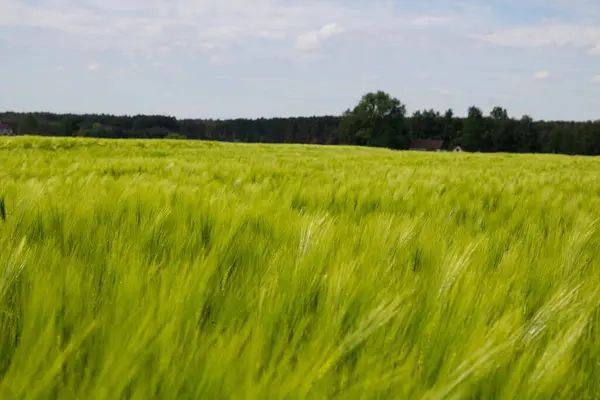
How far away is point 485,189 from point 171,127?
383 ft

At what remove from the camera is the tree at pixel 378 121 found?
7225 cm

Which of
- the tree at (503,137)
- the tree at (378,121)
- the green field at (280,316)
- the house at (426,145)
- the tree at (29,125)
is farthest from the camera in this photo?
the house at (426,145)

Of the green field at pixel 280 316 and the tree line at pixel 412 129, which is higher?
the tree line at pixel 412 129

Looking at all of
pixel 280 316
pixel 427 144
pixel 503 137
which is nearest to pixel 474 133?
pixel 503 137

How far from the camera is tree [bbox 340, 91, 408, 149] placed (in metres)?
72.2

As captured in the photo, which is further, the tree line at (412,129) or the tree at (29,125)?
the tree at (29,125)

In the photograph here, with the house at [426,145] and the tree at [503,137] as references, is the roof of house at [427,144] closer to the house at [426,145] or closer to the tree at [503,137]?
the house at [426,145]

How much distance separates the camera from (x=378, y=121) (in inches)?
2894

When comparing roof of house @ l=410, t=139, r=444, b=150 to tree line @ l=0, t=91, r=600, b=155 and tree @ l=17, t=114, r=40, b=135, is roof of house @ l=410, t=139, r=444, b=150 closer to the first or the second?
tree line @ l=0, t=91, r=600, b=155

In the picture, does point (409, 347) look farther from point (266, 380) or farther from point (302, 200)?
point (302, 200)

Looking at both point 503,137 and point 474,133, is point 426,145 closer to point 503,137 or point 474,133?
point 474,133

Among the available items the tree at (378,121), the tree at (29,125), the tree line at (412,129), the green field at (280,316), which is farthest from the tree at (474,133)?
the green field at (280,316)

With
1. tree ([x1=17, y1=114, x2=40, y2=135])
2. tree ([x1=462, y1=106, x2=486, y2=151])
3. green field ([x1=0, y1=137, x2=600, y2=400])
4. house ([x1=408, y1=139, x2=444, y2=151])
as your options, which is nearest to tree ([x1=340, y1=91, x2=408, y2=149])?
tree ([x1=462, y1=106, x2=486, y2=151])

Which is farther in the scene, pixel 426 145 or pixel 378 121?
pixel 426 145
